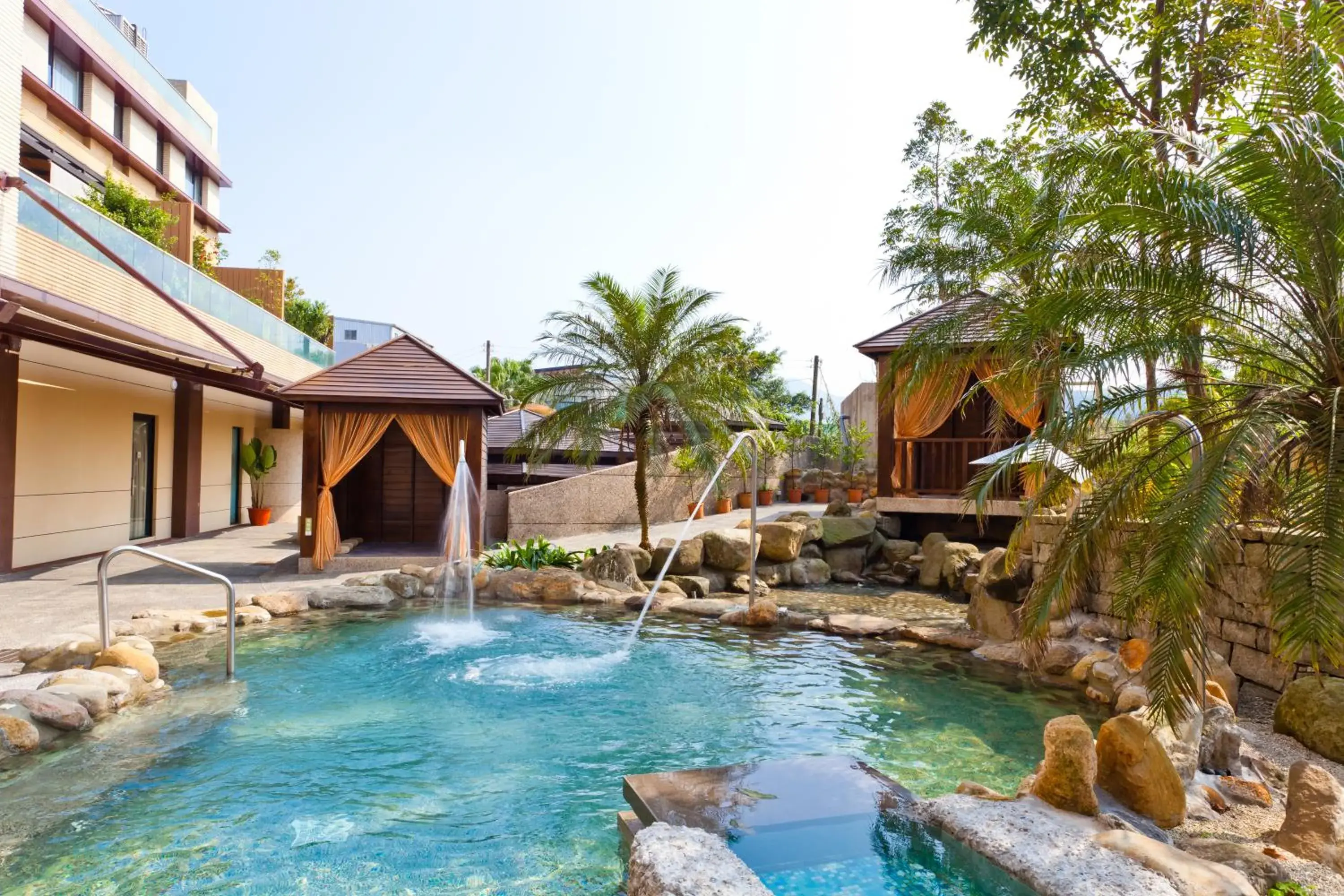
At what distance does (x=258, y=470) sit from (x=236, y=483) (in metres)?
0.83

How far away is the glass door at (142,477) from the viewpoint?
15.6 m

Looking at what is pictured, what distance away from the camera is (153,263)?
1410 cm

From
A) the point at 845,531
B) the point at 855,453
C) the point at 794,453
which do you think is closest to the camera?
the point at 845,531

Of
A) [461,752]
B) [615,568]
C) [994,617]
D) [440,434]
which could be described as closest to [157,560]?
[461,752]

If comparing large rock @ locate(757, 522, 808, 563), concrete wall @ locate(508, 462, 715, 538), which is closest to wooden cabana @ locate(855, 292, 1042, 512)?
large rock @ locate(757, 522, 808, 563)

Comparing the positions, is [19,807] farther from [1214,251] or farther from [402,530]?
[402,530]

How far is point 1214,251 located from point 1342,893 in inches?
140

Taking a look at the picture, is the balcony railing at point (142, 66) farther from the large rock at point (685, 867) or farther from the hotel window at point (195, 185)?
the large rock at point (685, 867)

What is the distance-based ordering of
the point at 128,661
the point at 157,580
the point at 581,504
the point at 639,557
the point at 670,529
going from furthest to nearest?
the point at 670,529
the point at 581,504
the point at 639,557
the point at 157,580
the point at 128,661

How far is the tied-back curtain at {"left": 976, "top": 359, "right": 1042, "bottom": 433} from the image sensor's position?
753cm

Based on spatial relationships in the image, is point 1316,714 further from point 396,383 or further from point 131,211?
point 131,211

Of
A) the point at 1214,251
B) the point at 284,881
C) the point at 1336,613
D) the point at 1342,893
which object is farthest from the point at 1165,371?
the point at 284,881

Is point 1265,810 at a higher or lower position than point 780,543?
lower

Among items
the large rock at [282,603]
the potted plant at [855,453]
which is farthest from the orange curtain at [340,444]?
the potted plant at [855,453]
